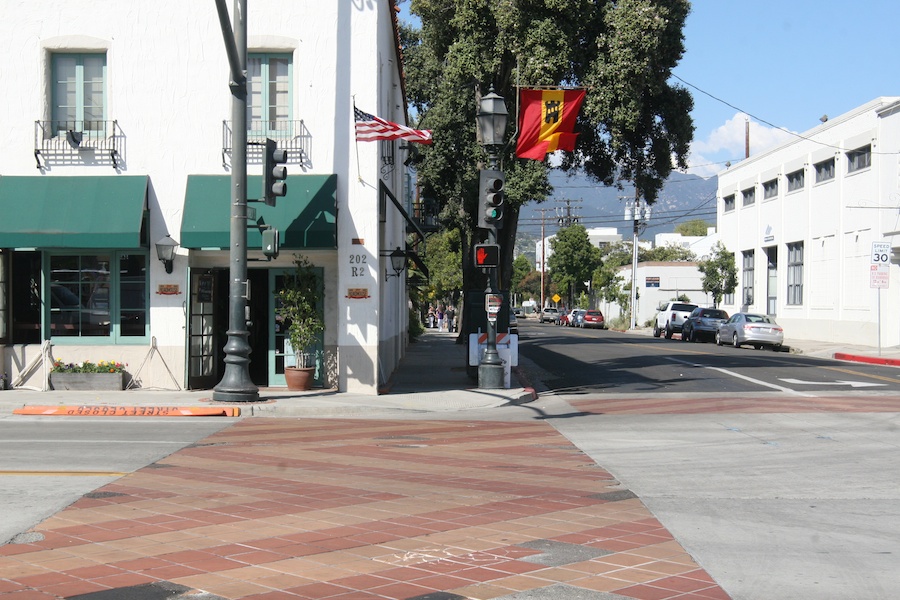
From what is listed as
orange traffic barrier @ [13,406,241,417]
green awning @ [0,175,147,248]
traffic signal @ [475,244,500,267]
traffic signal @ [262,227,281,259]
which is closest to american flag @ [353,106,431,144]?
traffic signal @ [475,244,500,267]

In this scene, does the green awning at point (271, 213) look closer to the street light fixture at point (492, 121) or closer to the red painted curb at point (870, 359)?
the street light fixture at point (492, 121)

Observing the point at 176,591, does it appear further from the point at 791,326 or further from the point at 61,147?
the point at 791,326

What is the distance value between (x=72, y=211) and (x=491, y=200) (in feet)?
26.3

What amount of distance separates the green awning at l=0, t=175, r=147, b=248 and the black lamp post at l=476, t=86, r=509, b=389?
681 centimetres

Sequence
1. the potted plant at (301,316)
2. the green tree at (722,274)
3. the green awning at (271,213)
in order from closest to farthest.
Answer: the green awning at (271,213)
the potted plant at (301,316)
the green tree at (722,274)

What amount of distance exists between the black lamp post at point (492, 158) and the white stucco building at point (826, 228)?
1834 centimetres

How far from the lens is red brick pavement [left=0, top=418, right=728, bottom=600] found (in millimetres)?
6016

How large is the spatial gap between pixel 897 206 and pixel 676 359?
15.3 m

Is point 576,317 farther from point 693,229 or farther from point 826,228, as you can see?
point 693,229

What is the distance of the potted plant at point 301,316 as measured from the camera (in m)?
17.8

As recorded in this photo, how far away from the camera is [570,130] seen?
21641mm

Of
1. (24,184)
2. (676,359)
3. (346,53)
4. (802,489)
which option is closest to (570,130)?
(346,53)

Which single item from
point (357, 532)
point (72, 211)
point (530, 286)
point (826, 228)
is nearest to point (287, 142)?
point (72, 211)

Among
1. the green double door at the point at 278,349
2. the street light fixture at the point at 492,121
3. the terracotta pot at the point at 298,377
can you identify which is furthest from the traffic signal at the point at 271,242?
the street light fixture at the point at 492,121
